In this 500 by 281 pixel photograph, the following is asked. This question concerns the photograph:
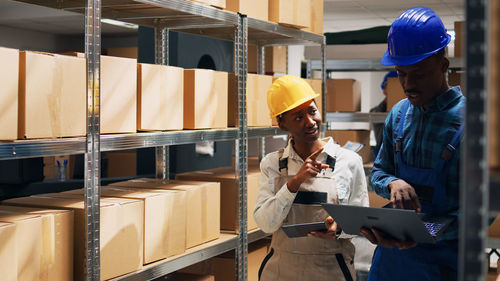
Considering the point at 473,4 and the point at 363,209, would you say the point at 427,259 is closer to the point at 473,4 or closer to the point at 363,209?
the point at 363,209

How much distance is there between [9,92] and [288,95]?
1235 millimetres

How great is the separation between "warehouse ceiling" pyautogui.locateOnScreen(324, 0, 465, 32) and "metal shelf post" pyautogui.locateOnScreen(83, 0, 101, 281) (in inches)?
259

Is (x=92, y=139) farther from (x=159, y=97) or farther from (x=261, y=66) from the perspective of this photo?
(x=261, y=66)

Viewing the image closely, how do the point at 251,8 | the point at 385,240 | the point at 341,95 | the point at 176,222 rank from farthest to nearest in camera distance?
the point at 341,95
the point at 251,8
the point at 176,222
the point at 385,240

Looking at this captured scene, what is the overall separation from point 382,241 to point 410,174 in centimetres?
29

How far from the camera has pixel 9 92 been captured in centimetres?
212

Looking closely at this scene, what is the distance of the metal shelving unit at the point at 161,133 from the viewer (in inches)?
95.0

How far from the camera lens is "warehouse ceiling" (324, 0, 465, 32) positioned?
8.45 m

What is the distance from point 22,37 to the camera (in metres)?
11.8

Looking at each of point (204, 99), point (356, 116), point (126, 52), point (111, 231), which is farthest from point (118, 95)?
point (126, 52)

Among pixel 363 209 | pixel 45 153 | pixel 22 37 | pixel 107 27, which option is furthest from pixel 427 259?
pixel 22 37

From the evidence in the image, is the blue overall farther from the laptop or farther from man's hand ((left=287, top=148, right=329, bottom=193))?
man's hand ((left=287, top=148, right=329, bottom=193))

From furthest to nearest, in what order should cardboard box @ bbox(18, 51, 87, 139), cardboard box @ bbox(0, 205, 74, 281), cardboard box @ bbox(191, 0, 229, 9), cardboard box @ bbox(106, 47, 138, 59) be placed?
cardboard box @ bbox(106, 47, 138, 59) < cardboard box @ bbox(191, 0, 229, 9) < cardboard box @ bbox(0, 205, 74, 281) < cardboard box @ bbox(18, 51, 87, 139)

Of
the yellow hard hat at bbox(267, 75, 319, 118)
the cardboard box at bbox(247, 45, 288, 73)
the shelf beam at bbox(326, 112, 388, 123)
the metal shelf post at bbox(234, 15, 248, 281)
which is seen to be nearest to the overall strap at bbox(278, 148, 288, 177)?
the yellow hard hat at bbox(267, 75, 319, 118)
